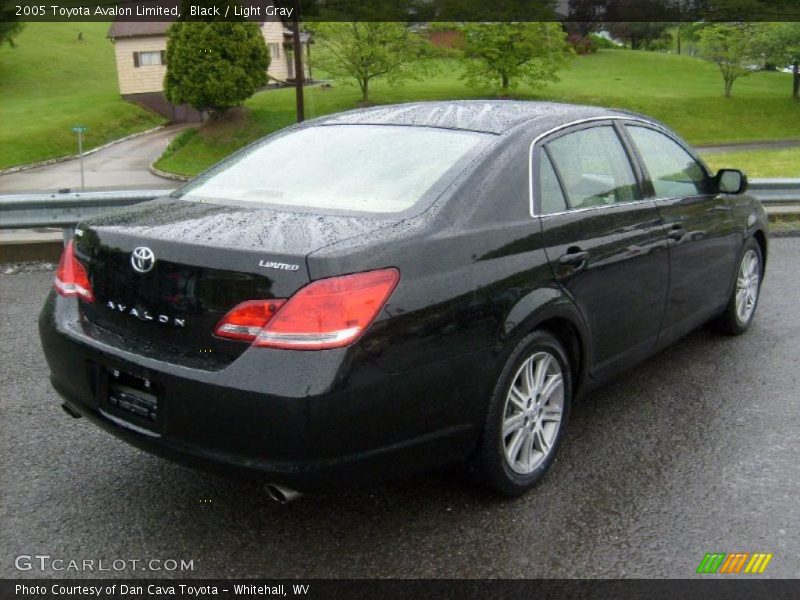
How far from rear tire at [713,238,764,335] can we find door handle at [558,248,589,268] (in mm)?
2084

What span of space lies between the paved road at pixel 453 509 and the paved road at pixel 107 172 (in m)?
29.2

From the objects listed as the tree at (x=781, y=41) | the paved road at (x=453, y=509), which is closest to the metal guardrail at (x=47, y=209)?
the paved road at (x=453, y=509)

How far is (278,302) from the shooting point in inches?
106

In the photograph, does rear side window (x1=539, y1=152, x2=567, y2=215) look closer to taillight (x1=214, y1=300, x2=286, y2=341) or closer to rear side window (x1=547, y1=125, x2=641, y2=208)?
rear side window (x1=547, y1=125, x2=641, y2=208)

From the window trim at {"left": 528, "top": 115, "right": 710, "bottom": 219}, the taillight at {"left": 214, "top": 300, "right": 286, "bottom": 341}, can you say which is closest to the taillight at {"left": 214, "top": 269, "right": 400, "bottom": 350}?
the taillight at {"left": 214, "top": 300, "right": 286, "bottom": 341}

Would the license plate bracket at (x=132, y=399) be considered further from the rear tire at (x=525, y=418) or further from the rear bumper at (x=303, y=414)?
the rear tire at (x=525, y=418)

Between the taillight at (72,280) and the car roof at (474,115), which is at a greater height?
the car roof at (474,115)

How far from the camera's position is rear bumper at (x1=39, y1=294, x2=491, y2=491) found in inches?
104

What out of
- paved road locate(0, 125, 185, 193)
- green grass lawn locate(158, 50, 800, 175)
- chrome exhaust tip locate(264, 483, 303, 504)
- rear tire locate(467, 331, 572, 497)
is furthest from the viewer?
green grass lawn locate(158, 50, 800, 175)

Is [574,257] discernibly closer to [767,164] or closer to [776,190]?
[776,190]

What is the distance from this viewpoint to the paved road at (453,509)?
3.00 metres

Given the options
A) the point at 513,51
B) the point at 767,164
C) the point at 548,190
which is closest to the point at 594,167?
the point at 548,190

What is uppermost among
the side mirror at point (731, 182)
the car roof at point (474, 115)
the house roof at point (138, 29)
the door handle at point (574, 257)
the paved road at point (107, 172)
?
the house roof at point (138, 29)

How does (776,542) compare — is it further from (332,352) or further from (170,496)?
(170,496)
